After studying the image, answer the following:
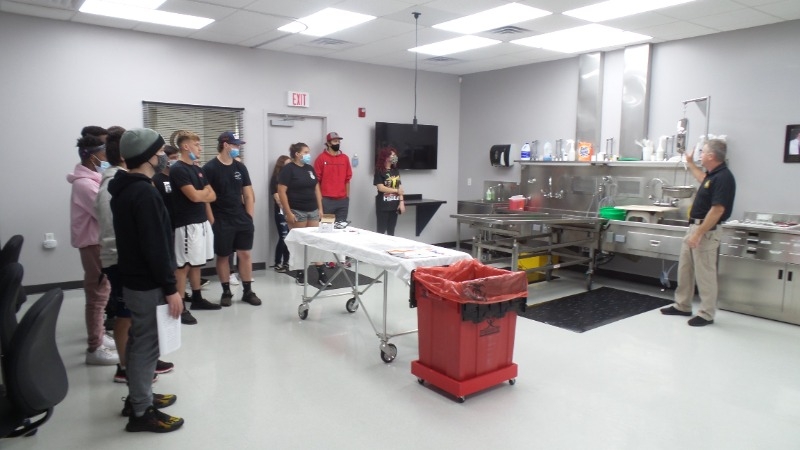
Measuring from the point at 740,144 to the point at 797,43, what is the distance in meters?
1.02

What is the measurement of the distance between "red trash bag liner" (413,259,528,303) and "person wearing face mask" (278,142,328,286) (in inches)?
95.3

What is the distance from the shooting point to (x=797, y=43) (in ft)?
16.5

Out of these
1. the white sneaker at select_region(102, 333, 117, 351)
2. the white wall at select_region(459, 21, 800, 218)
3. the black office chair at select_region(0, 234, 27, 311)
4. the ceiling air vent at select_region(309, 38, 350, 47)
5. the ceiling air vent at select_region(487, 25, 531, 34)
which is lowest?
the white sneaker at select_region(102, 333, 117, 351)

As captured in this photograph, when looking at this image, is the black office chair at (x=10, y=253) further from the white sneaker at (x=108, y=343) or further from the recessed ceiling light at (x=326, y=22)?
the recessed ceiling light at (x=326, y=22)

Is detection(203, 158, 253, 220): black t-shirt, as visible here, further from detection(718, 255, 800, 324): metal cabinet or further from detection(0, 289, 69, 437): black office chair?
detection(718, 255, 800, 324): metal cabinet

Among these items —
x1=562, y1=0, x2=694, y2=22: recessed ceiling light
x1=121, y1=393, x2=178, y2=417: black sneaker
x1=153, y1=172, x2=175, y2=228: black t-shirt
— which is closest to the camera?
x1=121, y1=393, x2=178, y2=417: black sneaker

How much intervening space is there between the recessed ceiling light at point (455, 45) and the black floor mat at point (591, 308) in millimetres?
3011

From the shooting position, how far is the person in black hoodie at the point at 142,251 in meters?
2.47

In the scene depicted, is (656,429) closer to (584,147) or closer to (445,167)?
(584,147)

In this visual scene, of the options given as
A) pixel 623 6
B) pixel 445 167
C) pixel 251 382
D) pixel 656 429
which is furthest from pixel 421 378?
pixel 445 167

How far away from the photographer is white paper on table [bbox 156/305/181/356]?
256 centimetres

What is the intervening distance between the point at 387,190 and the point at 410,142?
1195 mm

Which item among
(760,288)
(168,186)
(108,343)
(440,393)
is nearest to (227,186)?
(168,186)

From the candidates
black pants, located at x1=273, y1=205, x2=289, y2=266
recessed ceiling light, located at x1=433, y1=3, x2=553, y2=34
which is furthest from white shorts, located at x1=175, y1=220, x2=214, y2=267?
recessed ceiling light, located at x1=433, y1=3, x2=553, y2=34
